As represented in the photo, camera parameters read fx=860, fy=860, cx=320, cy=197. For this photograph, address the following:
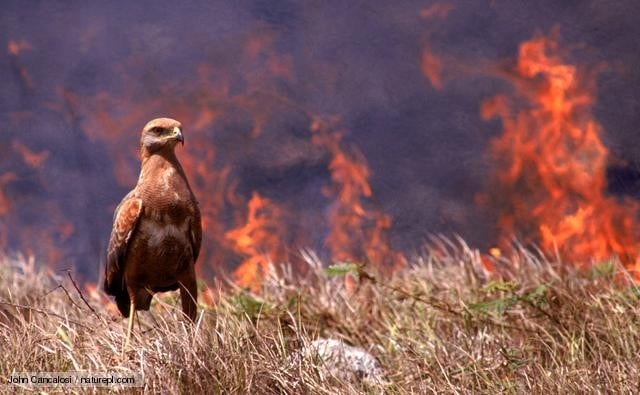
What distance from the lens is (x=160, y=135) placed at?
422 centimetres

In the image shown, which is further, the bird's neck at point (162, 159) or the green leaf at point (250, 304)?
the green leaf at point (250, 304)

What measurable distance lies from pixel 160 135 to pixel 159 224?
438 mm

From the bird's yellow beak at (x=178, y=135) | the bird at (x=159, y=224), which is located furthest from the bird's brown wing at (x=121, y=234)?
the bird's yellow beak at (x=178, y=135)

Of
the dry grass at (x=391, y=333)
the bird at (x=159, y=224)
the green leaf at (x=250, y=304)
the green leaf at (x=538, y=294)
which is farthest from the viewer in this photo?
the green leaf at (x=250, y=304)

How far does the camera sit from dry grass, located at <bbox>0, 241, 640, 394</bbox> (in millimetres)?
4062

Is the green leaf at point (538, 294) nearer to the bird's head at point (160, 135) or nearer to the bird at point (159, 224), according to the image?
the bird at point (159, 224)

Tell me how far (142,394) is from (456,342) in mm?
2250

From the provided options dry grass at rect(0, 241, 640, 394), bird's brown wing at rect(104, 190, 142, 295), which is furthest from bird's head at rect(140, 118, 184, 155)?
dry grass at rect(0, 241, 640, 394)

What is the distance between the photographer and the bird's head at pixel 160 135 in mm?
4195

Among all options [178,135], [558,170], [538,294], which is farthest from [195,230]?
[558,170]

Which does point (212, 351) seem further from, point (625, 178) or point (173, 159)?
point (625, 178)

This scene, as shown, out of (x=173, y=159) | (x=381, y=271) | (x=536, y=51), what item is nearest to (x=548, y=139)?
(x=536, y=51)

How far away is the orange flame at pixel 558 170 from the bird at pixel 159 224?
3.56m

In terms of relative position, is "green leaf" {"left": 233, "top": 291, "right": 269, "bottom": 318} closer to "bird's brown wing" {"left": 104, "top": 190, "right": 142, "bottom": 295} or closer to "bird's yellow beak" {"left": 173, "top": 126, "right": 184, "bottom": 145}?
"bird's brown wing" {"left": 104, "top": 190, "right": 142, "bottom": 295}
